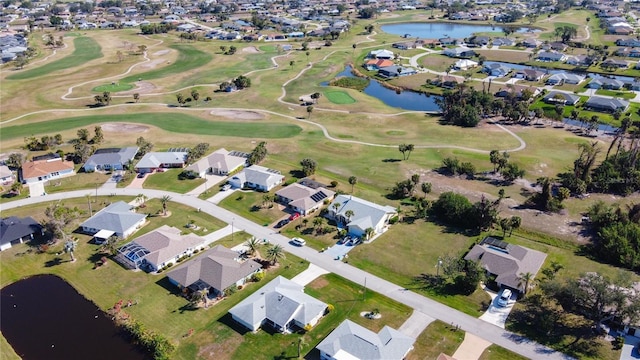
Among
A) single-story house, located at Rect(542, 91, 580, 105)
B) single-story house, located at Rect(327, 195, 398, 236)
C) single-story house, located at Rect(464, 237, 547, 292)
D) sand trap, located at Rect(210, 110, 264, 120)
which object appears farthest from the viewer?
single-story house, located at Rect(542, 91, 580, 105)

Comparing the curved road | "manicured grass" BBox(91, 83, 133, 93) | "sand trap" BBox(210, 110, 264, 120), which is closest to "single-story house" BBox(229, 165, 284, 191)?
the curved road

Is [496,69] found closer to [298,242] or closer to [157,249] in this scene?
[298,242]

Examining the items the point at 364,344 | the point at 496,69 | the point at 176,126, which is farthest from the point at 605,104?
the point at 176,126

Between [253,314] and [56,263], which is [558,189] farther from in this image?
[56,263]

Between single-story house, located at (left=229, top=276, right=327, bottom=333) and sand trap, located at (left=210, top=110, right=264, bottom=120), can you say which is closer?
single-story house, located at (left=229, top=276, right=327, bottom=333)

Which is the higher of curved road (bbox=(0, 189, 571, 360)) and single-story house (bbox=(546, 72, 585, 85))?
single-story house (bbox=(546, 72, 585, 85))

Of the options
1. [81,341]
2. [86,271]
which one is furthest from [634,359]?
[86,271]

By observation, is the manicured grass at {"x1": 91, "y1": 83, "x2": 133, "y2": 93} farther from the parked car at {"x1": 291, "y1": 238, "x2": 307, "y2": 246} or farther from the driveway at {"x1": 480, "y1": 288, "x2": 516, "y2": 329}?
the driveway at {"x1": 480, "y1": 288, "x2": 516, "y2": 329}
